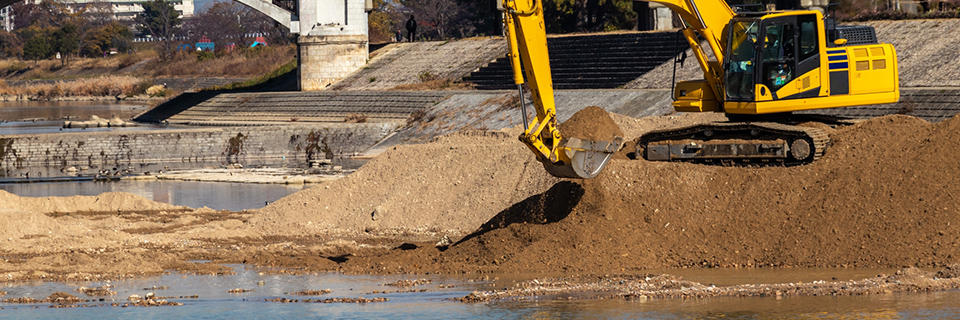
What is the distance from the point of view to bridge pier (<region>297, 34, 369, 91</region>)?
51531mm

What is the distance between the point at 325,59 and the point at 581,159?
128 feet

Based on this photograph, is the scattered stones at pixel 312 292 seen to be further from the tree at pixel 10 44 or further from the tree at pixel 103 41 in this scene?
the tree at pixel 10 44

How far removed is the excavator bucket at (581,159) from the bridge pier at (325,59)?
1513 inches

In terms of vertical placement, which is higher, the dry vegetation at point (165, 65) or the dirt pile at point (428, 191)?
the dry vegetation at point (165, 65)

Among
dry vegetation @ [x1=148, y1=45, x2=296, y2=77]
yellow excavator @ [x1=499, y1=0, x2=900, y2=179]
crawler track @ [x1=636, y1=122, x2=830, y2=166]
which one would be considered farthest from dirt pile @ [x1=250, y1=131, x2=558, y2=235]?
dry vegetation @ [x1=148, y1=45, x2=296, y2=77]

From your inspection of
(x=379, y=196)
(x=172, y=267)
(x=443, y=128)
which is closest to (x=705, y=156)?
(x=379, y=196)

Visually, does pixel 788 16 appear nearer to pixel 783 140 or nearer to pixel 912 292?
pixel 783 140

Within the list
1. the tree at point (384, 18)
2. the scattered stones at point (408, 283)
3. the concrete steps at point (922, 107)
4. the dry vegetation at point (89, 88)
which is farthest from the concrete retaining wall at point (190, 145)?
the tree at point (384, 18)

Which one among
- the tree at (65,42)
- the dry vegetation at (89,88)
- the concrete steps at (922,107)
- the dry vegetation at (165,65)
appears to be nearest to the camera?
the concrete steps at (922,107)

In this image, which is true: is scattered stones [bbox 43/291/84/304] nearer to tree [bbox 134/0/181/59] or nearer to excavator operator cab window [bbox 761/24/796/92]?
excavator operator cab window [bbox 761/24/796/92]

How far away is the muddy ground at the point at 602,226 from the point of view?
567 inches

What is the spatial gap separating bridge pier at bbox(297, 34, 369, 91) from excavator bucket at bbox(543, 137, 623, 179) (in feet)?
126

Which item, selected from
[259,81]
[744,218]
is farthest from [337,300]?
[259,81]

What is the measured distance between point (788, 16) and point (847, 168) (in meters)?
2.56
